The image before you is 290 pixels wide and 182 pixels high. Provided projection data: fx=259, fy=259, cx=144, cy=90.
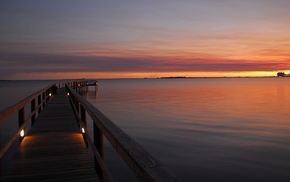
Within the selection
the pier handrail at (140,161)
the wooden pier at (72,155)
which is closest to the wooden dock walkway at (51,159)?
the wooden pier at (72,155)

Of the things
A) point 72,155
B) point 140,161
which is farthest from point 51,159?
point 140,161

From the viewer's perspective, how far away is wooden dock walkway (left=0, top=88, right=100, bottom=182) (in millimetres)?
3865

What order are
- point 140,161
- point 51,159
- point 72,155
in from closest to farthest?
point 140,161 < point 51,159 < point 72,155

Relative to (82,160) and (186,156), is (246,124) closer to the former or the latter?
(186,156)

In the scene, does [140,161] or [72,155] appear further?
[72,155]

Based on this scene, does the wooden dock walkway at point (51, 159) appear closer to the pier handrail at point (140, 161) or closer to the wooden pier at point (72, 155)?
the wooden pier at point (72, 155)

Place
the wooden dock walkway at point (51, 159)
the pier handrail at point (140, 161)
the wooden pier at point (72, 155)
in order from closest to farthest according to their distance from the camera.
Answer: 1. the pier handrail at point (140, 161)
2. the wooden pier at point (72, 155)
3. the wooden dock walkway at point (51, 159)

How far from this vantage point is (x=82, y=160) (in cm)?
460

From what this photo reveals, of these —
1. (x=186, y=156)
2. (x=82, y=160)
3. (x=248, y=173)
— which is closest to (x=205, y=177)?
(x=248, y=173)

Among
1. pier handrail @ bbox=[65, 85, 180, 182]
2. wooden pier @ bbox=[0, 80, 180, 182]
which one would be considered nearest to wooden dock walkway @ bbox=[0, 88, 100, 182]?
wooden pier @ bbox=[0, 80, 180, 182]

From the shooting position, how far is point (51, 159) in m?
4.68

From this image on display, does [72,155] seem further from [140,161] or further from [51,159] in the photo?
[140,161]

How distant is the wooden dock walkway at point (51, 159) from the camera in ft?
12.7

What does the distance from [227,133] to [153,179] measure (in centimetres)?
1353
